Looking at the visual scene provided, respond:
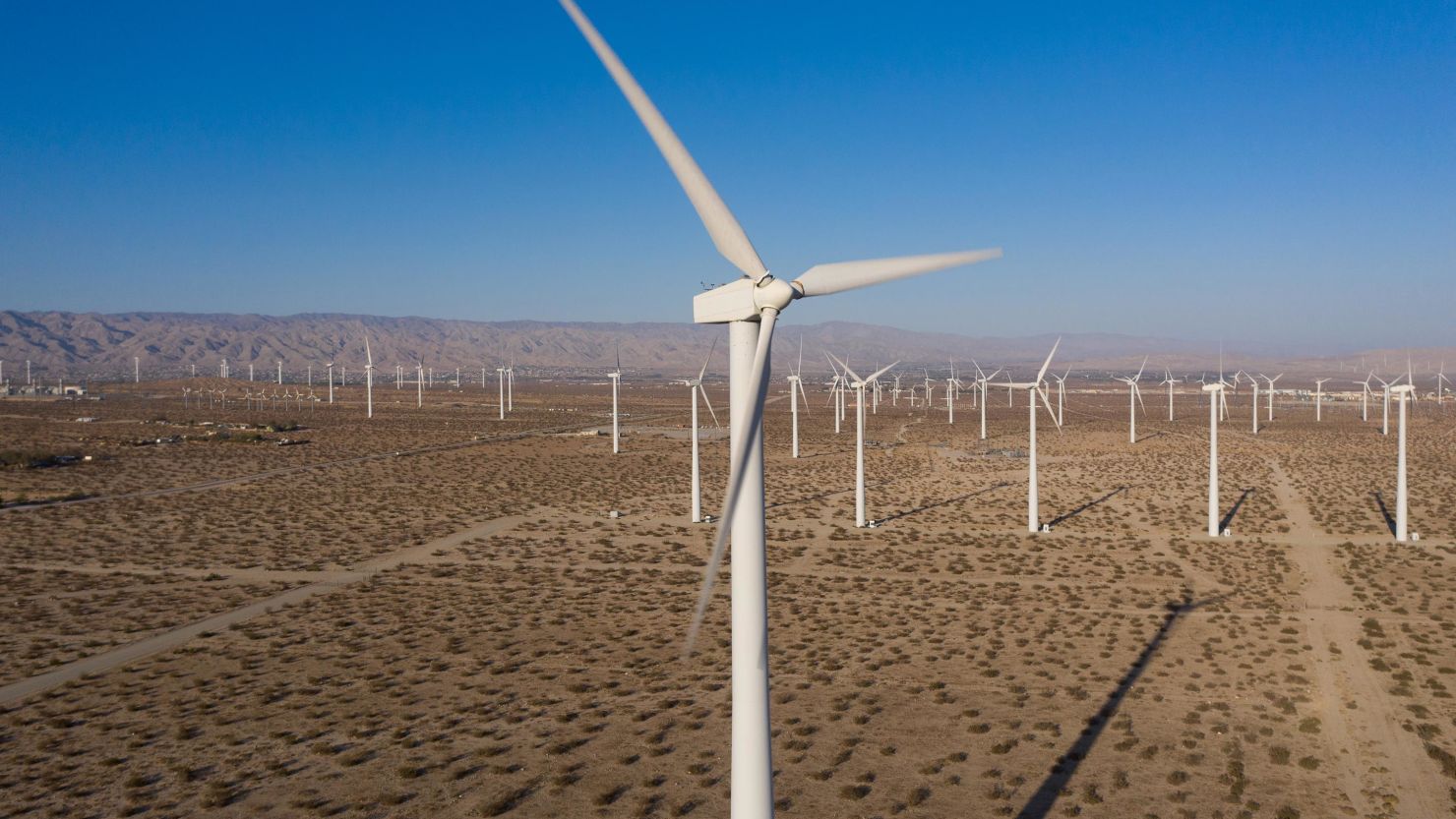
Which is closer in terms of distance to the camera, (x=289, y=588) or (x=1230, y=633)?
(x=1230, y=633)

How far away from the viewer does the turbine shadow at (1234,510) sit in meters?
41.5

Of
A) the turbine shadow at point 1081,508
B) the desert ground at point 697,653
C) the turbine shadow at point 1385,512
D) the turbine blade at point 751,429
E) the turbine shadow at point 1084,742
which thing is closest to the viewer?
the turbine blade at point 751,429

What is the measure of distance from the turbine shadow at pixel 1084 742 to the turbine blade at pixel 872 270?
8.51 meters

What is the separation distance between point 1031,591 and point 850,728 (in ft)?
43.3

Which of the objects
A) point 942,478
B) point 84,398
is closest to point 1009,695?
point 942,478

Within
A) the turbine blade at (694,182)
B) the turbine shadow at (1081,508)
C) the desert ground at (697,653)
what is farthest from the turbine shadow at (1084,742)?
the turbine shadow at (1081,508)

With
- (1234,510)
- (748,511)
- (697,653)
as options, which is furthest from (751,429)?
(1234,510)

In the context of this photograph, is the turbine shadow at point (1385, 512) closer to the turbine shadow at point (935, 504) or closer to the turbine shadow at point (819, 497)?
the turbine shadow at point (935, 504)

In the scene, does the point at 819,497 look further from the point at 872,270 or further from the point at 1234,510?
the point at 872,270

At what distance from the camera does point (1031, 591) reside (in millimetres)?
29469

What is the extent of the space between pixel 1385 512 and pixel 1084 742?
34297mm

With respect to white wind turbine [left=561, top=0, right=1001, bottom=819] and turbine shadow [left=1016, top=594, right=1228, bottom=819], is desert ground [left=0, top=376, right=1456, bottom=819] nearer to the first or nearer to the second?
turbine shadow [left=1016, top=594, right=1228, bottom=819]

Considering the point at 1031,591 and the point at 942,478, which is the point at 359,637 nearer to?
the point at 1031,591

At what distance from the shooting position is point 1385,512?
142 ft
